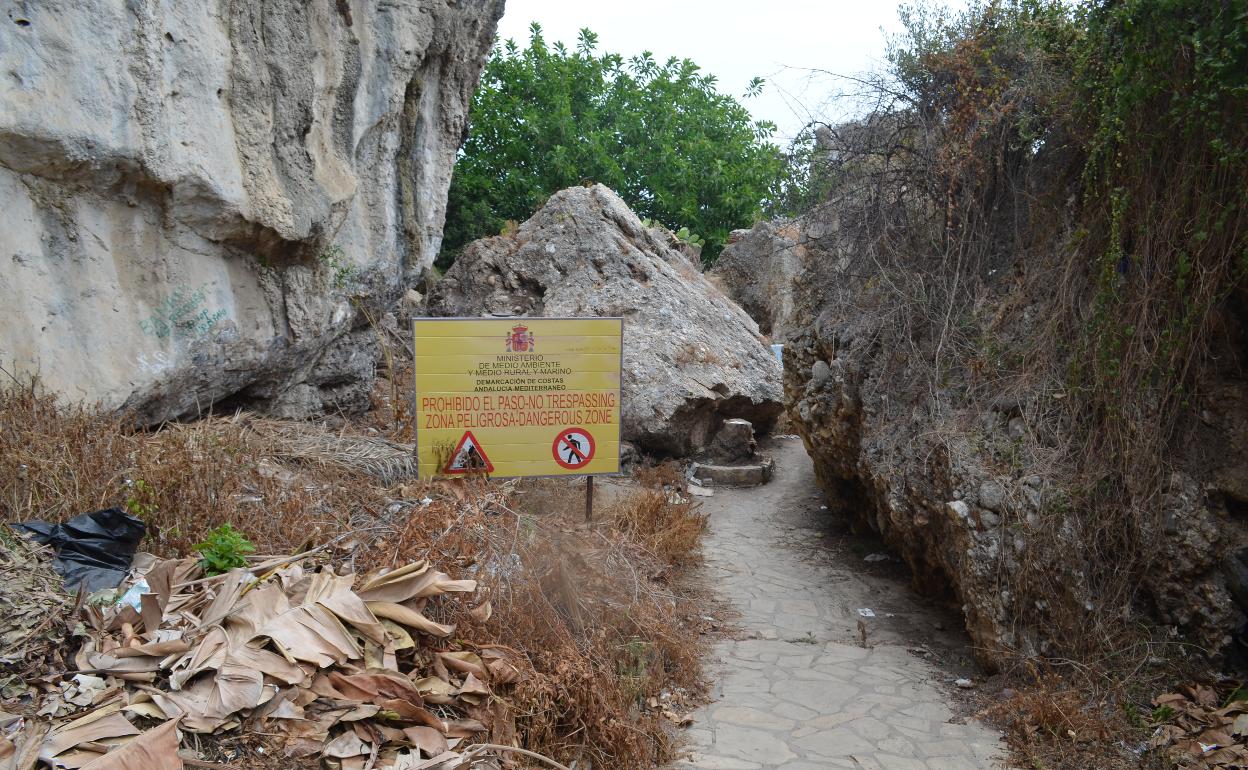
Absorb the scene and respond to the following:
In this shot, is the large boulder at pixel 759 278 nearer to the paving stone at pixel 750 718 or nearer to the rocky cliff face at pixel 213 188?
the rocky cliff face at pixel 213 188

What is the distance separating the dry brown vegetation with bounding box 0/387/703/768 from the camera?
406 cm

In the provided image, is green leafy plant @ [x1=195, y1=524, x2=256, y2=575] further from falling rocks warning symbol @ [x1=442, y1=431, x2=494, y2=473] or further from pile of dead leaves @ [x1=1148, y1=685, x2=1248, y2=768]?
pile of dead leaves @ [x1=1148, y1=685, x2=1248, y2=768]

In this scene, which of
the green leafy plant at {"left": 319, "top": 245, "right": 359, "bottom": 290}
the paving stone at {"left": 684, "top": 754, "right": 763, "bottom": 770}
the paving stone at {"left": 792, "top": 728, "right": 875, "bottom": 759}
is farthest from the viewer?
the green leafy plant at {"left": 319, "top": 245, "right": 359, "bottom": 290}

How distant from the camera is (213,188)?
21.0 ft

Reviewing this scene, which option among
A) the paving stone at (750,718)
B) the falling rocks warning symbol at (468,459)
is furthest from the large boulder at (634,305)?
the paving stone at (750,718)

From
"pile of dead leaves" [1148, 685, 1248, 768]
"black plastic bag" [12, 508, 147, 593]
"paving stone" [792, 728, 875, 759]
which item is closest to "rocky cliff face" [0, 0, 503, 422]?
"black plastic bag" [12, 508, 147, 593]

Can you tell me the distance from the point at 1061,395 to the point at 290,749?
4524 millimetres

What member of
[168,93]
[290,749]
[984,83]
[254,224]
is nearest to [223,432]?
[254,224]

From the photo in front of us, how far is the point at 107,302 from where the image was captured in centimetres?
597

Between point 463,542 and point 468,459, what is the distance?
151 cm

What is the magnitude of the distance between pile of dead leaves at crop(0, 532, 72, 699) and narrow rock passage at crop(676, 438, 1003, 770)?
106 inches

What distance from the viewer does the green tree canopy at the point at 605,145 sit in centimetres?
2117

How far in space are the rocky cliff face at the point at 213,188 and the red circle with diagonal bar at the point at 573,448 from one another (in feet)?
9.43

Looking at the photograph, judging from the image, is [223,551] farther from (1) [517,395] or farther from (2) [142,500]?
(1) [517,395]
